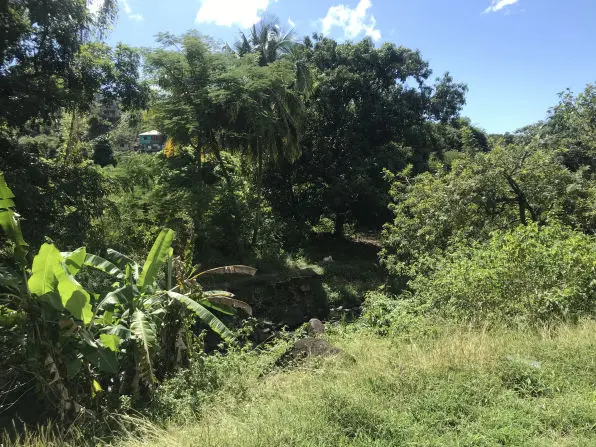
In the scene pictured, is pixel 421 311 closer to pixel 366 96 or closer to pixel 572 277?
pixel 572 277

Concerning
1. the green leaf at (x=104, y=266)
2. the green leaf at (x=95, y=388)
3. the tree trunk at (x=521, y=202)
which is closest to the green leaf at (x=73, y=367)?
the green leaf at (x=95, y=388)

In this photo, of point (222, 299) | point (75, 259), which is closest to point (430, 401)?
point (222, 299)

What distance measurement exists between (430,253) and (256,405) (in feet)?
26.0

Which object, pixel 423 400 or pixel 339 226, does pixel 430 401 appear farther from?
pixel 339 226

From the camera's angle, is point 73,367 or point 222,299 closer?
point 73,367

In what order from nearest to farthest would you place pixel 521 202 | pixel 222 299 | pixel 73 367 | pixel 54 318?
pixel 73 367 < pixel 54 318 < pixel 222 299 < pixel 521 202

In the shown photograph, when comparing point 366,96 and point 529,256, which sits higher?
point 366,96

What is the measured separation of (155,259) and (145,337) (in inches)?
57.2

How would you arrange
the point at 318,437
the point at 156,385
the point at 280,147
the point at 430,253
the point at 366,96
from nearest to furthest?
the point at 318,437 → the point at 156,385 → the point at 430,253 → the point at 280,147 → the point at 366,96

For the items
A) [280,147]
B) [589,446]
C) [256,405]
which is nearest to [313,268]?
[280,147]

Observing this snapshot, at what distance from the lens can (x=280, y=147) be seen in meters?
17.5

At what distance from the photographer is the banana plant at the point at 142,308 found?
205 inches

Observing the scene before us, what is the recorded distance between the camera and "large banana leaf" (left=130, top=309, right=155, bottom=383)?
5.06 meters

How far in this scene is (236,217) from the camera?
16.5 m
